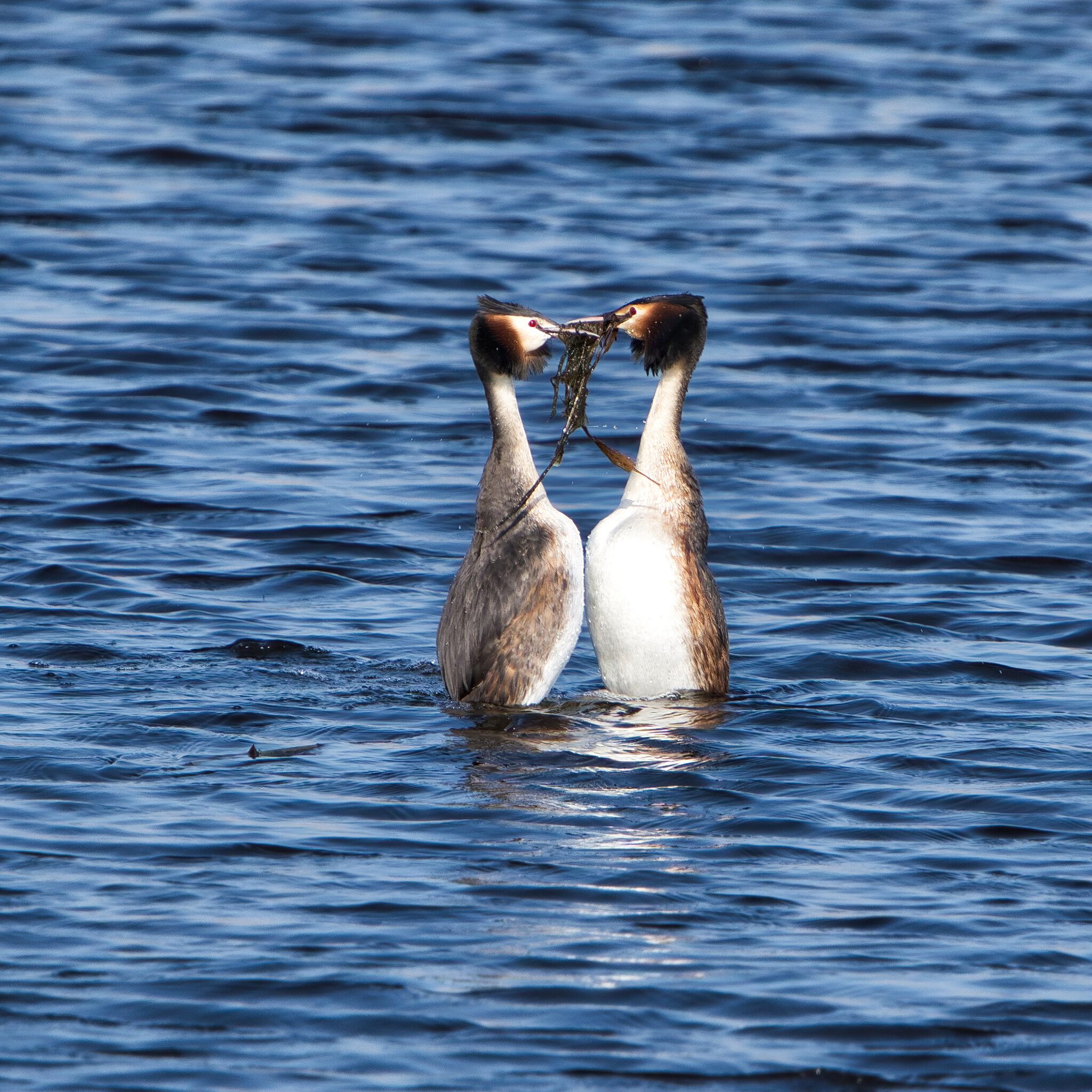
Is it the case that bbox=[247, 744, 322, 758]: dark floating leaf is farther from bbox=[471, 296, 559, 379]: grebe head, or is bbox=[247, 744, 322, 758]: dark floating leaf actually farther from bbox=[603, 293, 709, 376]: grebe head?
bbox=[603, 293, 709, 376]: grebe head

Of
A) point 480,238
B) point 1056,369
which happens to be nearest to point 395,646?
point 1056,369

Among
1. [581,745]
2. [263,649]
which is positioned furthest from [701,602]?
[263,649]

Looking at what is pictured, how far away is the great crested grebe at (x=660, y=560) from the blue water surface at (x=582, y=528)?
0.27 m

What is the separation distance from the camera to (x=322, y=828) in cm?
756

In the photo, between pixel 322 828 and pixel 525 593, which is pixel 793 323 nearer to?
pixel 525 593

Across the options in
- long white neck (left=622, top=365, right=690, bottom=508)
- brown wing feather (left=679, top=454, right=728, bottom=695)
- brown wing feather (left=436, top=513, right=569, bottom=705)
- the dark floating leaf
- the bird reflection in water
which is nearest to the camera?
the bird reflection in water

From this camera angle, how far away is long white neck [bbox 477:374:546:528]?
9273 mm

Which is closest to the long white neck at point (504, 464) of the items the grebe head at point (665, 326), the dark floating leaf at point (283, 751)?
the grebe head at point (665, 326)

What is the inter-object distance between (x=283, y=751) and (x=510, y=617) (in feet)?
3.92

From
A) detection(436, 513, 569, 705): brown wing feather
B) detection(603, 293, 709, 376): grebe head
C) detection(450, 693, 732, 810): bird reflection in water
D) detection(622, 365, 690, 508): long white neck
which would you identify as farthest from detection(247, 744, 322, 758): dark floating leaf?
detection(603, 293, 709, 376): grebe head

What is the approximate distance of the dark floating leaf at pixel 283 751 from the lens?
8328 millimetres

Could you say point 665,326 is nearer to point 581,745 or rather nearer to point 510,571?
point 510,571

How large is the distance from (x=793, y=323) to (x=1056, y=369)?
233 cm

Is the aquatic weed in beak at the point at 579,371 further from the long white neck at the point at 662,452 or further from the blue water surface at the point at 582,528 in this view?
the blue water surface at the point at 582,528
